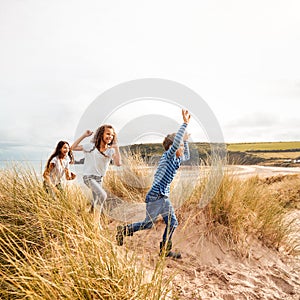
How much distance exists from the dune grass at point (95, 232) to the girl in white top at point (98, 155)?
1.00 ft

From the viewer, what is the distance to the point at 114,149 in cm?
516

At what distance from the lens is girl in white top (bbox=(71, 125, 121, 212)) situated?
16.1 feet

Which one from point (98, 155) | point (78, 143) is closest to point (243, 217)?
point (98, 155)

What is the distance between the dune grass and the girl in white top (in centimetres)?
31

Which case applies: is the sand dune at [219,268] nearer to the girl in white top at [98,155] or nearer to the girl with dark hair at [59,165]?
the girl in white top at [98,155]

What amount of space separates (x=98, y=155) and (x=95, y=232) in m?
1.97

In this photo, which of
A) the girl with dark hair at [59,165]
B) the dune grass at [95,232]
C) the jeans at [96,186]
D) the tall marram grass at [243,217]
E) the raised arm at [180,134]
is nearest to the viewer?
the dune grass at [95,232]

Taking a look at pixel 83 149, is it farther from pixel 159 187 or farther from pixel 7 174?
pixel 159 187

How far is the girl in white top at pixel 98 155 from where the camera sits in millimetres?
4914

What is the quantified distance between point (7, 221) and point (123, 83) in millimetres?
2898

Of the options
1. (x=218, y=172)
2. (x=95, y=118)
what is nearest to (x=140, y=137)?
(x=95, y=118)

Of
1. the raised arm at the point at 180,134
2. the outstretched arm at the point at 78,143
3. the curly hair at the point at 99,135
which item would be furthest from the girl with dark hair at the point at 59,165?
the raised arm at the point at 180,134

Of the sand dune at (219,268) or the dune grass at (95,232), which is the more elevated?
the dune grass at (95,232)

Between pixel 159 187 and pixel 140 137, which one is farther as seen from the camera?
pixel 140 137
